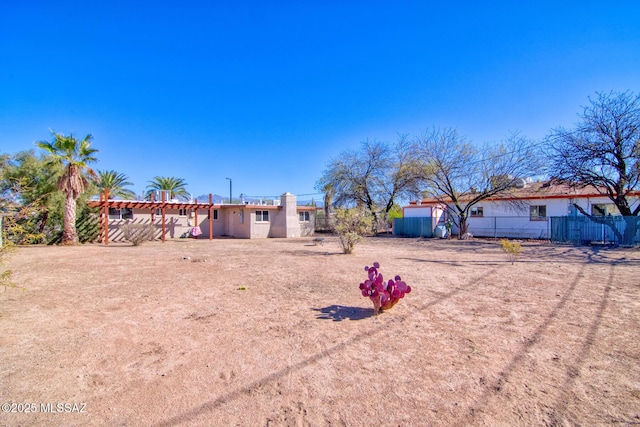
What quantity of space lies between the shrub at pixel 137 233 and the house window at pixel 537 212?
26.0 metres

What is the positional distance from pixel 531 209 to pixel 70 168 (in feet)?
97.6

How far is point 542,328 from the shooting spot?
427 cm

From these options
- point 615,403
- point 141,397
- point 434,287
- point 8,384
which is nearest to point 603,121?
point 434,287

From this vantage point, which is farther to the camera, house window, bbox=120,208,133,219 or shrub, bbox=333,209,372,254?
house window, bbox=120,208,133,219

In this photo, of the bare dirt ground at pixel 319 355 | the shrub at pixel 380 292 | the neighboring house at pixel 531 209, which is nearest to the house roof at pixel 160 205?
the neighboring house at pixel 531 209

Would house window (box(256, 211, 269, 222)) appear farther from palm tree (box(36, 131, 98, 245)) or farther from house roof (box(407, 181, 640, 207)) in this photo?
house roof (box(407, 181, 640, 207))

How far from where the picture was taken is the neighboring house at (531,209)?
19891 millimetres

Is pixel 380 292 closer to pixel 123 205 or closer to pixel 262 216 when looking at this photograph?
pixel 123 205

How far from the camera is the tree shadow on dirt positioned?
4.87 m

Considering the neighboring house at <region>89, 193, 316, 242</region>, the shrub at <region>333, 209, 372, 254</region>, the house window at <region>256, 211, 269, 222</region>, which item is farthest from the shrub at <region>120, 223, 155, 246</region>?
the shrub at <region>333, 209, 372, 254</region>

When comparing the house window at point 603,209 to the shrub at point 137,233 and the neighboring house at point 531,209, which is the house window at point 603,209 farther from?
the shrub at point 137,233

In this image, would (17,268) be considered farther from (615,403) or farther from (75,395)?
(615,403)

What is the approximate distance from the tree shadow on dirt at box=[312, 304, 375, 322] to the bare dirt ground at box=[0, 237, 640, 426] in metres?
0.02

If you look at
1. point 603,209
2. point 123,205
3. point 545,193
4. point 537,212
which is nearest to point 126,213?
point 123,205
